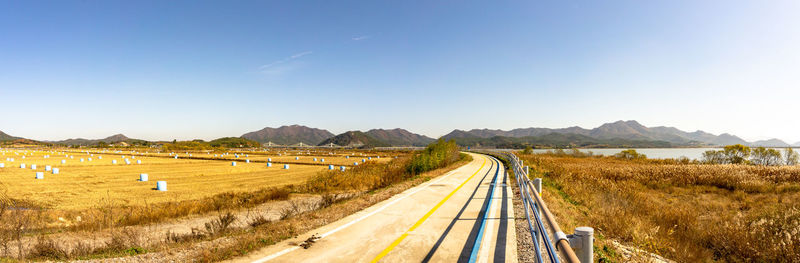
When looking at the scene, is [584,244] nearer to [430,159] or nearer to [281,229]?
[281,229]

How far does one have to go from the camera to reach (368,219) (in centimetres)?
977

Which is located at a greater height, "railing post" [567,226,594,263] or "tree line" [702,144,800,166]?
"railing post" [567,226,594,263]

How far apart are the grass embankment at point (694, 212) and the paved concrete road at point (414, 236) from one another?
6.11ft

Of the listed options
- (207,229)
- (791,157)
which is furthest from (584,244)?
(791,157)

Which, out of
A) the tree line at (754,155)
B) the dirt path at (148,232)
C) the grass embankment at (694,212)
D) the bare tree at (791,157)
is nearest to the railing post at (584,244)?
the grass embankment at (694,212)

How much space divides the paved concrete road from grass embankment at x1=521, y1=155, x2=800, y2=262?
1863 millimetres

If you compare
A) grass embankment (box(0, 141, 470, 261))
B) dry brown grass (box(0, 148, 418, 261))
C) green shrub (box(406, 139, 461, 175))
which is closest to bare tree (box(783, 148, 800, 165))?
green shrub (box(406, 139, 461, 175))

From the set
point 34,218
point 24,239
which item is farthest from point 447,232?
point 34,218

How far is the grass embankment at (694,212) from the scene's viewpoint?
8.22m

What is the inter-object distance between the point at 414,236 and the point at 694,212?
14.4 meters

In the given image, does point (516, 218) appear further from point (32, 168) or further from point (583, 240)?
point (32, 168)

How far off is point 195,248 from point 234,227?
2.71 m

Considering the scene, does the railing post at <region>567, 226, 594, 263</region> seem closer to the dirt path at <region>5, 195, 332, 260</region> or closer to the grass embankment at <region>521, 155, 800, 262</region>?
the grass embankment at <region>521, 155, 800, 262</region>

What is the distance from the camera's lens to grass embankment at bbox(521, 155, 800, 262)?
822 centimetres
